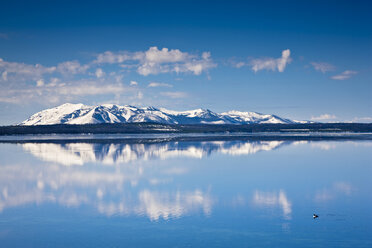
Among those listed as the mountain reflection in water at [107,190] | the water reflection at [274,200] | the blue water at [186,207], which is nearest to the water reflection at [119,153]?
the mountain reflection in water at [107,190]

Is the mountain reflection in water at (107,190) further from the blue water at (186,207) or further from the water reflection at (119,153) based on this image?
the water reflection at (119,153)

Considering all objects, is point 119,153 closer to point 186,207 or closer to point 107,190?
point 107,190

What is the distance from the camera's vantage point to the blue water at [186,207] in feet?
59.5

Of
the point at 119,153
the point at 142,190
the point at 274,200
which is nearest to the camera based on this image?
the point at 274,200

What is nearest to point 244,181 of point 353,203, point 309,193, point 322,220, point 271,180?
point 271,180

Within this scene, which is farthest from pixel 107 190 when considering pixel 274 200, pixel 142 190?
pixel 274 200

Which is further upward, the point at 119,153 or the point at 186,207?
the point at 119,153

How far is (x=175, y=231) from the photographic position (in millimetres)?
19031

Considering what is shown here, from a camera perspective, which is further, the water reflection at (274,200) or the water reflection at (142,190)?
the water reflection at (142,190)

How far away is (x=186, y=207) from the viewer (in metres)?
24.1

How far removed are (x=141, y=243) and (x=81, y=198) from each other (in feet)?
37.6

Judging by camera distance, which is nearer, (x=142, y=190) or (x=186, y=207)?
(x=186, y=207)

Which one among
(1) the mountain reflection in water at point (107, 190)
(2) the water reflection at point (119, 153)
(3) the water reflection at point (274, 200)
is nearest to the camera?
(3) the water reflection at point (274, 200)

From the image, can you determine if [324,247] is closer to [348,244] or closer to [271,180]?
[348,244]
